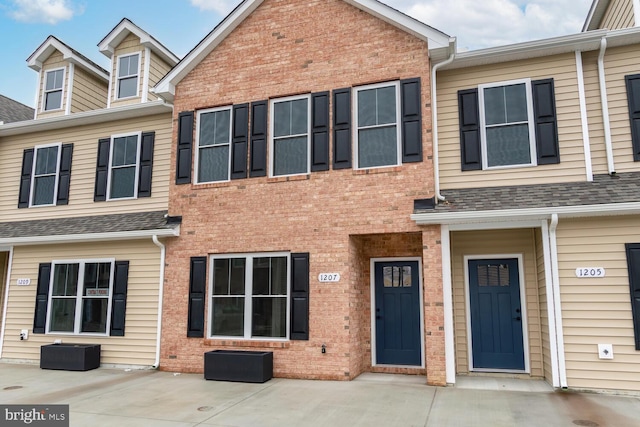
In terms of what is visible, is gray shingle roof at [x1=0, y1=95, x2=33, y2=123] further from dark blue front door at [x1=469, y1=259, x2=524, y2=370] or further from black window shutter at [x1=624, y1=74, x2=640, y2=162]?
black window shutter at [x1=624, y1=74, x2=640, y2=162]

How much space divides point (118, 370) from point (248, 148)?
5350mm

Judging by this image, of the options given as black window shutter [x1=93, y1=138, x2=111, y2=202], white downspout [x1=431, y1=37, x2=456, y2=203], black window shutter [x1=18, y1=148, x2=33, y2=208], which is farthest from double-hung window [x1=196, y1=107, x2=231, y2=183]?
black window shutter [x1=18, y1=148, x2=33, y2=208]

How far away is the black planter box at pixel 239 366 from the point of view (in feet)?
28.0

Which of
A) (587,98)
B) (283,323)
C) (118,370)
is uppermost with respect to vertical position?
(587,98)

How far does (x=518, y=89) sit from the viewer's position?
887 cm

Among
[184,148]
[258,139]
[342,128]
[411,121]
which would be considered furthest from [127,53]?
[411,121]

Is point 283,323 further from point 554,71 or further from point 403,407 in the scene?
point 554,71

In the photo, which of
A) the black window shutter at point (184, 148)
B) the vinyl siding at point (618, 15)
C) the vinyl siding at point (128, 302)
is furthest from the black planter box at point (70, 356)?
the vinyl siding at point (618, 15)

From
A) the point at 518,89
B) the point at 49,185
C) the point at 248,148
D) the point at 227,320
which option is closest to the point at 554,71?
the point at 518,89

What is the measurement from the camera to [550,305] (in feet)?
25.5

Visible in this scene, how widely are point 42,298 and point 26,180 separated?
337 centimetres

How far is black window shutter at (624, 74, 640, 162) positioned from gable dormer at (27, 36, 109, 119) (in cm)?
1302

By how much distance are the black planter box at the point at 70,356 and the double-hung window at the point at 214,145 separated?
425cm

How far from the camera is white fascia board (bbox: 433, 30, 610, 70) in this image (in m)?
8.30
